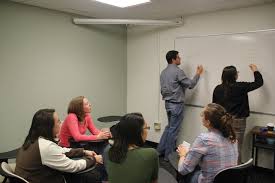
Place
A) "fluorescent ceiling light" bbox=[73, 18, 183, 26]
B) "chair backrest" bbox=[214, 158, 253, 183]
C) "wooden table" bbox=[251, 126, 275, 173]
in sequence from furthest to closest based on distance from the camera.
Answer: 1. "fluorescent ceiling light" bbox=[73, 18, 183, 26]
2. "wooden table" bbox=[251, 126, 275, 173]
3. "chair backrest" bbox=[214, 158, 253, 183]

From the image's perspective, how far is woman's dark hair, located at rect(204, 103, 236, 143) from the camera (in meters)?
1.88

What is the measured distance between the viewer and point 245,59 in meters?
3.59

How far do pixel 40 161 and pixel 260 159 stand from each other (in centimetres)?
304

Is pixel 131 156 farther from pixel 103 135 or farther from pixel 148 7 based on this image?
pixel 148 7

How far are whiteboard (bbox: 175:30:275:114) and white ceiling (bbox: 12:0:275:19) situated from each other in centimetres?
41

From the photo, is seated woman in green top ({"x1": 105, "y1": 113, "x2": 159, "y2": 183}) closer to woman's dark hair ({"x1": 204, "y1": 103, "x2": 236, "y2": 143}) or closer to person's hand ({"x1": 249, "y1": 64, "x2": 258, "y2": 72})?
woman's dark hair ({"x1": 204, "y1": 103, "x2": 236, "y2": 143})

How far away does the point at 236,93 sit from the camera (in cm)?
321

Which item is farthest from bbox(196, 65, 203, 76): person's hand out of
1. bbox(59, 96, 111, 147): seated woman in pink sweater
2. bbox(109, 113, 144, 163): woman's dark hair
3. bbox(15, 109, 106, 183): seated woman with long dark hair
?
bbox(109, 113, 144, 163): woman's dark hair

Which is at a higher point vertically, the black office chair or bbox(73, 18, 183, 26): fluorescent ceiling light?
bbox(73, 18, 183, 26): fluorescent ceiling light

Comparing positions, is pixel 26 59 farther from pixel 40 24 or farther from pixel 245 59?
pixel 245 59

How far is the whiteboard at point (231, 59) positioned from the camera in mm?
3422

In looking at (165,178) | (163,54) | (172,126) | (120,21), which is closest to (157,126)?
(172,126)

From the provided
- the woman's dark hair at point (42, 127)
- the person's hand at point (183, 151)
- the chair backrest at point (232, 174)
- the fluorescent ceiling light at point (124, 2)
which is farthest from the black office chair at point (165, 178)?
the fluorescent ceiling light at point (124, 2)

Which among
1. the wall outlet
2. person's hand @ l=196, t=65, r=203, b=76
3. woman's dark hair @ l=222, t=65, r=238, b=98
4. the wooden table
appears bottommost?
the wall outlet
